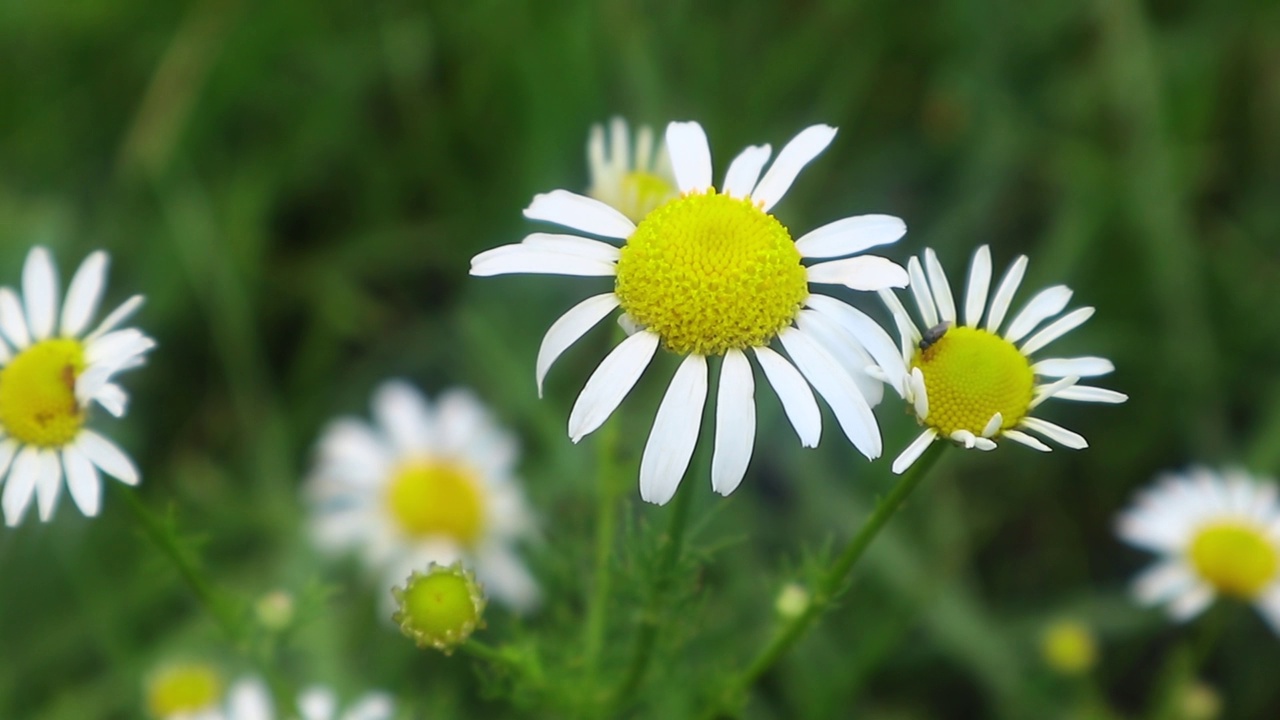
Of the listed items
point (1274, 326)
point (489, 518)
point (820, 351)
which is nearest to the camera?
point (820, 351)

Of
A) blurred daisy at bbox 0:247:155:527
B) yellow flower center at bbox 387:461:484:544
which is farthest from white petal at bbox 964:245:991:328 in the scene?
yellow flower center at bbox 387:461:484:544

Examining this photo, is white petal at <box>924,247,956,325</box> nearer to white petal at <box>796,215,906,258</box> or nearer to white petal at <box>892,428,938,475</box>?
white petal at <box>796,215,906,258</box>

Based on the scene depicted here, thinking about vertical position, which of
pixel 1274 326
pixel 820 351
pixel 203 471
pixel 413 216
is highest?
pixel 413 216

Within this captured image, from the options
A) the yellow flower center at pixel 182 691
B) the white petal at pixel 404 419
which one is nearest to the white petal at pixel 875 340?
the yellow flower center at pixel 182 691

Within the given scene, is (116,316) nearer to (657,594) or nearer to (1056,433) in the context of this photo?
(657,594)

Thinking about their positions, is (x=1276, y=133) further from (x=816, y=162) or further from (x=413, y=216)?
(x=413, y=216)

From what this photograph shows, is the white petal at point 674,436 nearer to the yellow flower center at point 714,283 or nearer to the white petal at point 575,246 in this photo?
the yellow flower center at point 714,283

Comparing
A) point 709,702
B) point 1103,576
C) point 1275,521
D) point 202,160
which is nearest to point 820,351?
point 709,702
